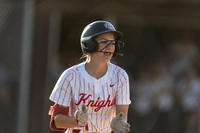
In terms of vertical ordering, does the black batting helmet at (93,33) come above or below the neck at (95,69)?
above

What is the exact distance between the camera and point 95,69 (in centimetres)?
324

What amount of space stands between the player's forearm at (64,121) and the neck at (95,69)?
0.42 meters

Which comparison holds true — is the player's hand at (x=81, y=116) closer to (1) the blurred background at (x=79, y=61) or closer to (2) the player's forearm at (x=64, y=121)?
(2) the player's forearm at (x=64, y=121)

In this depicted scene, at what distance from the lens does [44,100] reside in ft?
26.9

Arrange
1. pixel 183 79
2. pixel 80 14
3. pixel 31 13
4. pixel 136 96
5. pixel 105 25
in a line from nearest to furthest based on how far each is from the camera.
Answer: pixel 105 25 < pixel 31 13 < pixel 183 79 < pixel 136 96 < pixel 80 14

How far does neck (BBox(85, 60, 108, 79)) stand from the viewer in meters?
3.22

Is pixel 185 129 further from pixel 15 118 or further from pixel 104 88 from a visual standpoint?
pixel 104 88

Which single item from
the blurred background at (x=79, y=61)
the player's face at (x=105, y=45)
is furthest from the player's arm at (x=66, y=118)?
the blurred background at (x=79, y=61)

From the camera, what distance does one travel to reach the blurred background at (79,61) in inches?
299

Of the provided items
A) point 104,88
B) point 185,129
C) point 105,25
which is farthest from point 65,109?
point 185,129

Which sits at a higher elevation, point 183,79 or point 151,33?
point 151,33

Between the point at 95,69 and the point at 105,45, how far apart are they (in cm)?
24

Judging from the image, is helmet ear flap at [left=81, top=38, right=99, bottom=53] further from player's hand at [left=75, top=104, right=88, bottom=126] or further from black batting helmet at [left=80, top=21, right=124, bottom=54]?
player's hand at [left=75, top=104, right=88, bottom=126]

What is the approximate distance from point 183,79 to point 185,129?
1.05 m
